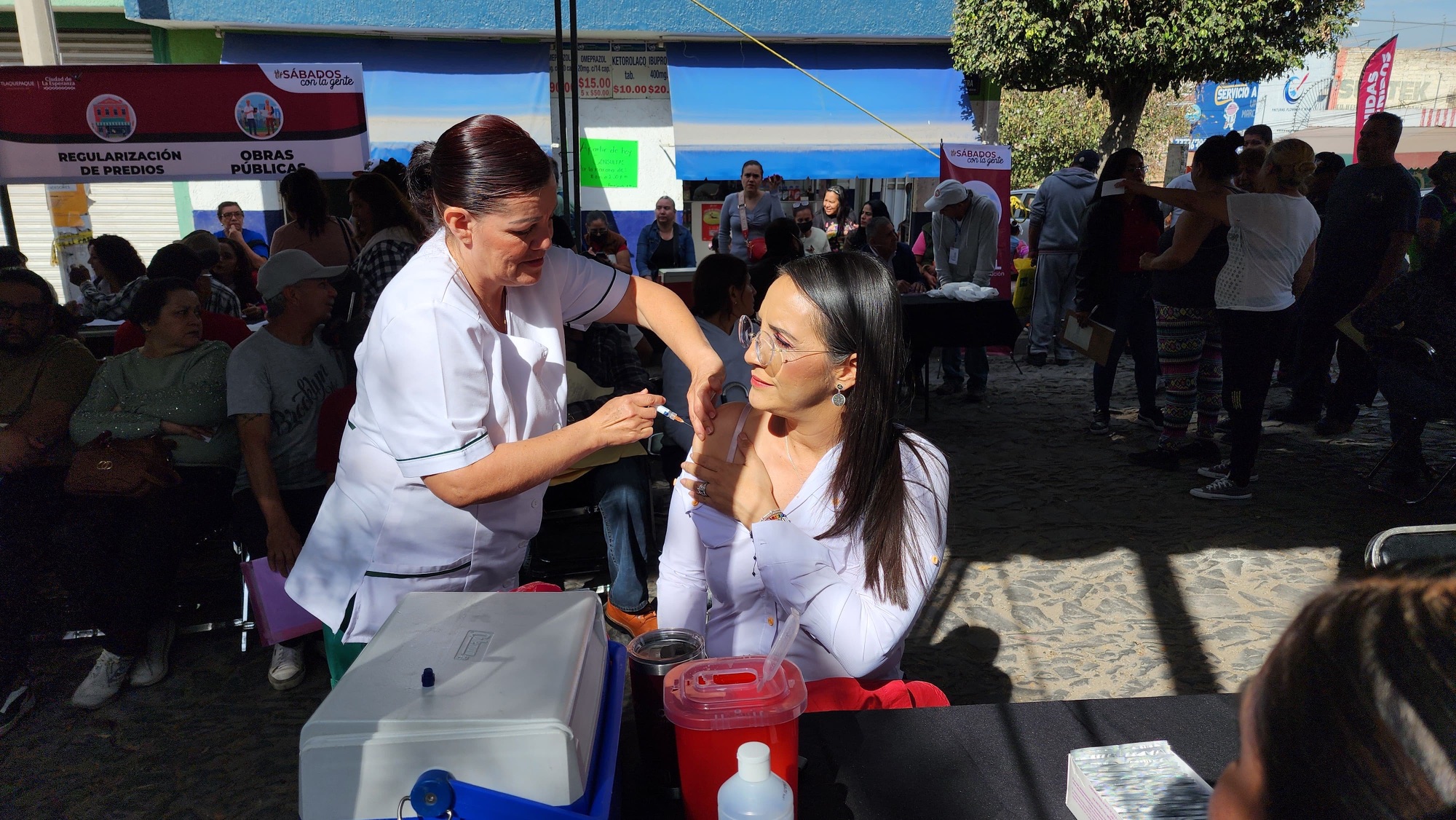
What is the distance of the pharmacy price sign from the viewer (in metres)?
5.79

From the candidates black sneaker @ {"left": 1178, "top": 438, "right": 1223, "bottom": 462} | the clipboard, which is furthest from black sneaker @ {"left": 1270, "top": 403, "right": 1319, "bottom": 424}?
the clipboard

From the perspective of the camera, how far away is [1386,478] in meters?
5.36

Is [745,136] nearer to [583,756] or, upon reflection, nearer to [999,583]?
[999,583]

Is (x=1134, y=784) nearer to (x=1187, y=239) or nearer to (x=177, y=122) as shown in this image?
(x=1187, y=239)

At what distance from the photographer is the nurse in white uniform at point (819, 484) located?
191 centimetres

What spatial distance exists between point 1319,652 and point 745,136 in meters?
12.3

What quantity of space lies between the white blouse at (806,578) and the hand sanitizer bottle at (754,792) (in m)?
0.68

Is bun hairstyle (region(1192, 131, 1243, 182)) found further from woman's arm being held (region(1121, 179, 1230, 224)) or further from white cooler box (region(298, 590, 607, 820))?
white cooler box (region(298, 590, 607, 820))

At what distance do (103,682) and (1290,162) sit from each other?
6.58 m

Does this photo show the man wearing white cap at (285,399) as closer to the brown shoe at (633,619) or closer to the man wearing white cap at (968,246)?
the brown shoe at (633,619)

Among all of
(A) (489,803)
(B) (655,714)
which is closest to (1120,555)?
(B) (655,714)

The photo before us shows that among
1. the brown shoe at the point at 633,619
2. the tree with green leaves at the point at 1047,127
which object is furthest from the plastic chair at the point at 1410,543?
the tree with green leaves at the point at 1047,127

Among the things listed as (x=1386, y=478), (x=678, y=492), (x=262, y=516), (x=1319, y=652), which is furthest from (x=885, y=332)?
(x=1386, y=478)

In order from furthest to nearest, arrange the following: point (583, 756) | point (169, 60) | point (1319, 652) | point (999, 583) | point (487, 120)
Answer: point (169, 60)
point (999, 583)
point (487, 120)
point (583, 756)
point (1319, 652)
